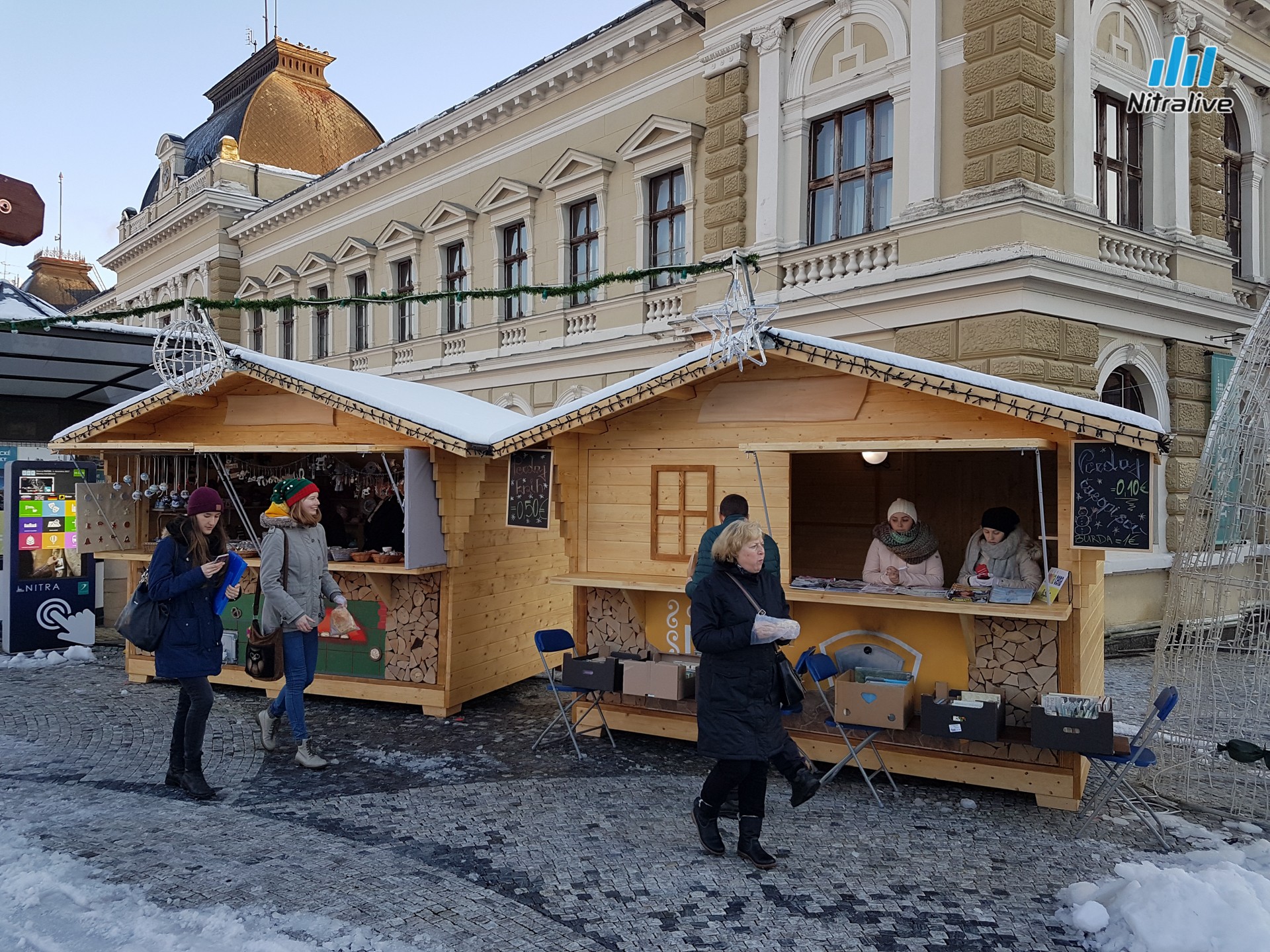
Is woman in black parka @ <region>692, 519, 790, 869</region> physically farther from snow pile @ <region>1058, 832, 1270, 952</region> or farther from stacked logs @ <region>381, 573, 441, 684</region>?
stacked logs @ <region>381, 573, 441, 684</region>

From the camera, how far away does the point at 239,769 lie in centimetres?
632

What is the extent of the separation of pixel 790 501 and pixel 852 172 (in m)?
6.88

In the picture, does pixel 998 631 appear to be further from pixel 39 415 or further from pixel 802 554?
pixel 39 415

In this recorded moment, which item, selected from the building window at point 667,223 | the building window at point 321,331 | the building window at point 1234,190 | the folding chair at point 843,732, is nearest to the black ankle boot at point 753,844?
the folding chair at point 843,732

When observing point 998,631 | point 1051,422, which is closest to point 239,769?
point 998,631

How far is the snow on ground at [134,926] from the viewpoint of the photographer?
12.5 feet

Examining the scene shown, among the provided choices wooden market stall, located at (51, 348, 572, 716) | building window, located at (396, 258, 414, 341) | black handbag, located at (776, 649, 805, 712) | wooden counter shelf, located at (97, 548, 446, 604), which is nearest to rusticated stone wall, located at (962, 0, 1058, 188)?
wooden market stall, located at (51, 348, 572, 716)

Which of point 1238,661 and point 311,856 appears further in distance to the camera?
point 1238,661

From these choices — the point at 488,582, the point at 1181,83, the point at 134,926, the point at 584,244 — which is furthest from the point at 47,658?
the point at 1181,83

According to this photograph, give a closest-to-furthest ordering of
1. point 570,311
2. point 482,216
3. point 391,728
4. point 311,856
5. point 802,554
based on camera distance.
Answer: point 311,856 → point 391,728 → point 802,554 → point 570,311 → point 482,216

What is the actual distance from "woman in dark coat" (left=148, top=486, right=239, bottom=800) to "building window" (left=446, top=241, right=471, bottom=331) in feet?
45.6

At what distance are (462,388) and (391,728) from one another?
12308 mm

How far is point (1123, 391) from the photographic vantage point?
12.1 m

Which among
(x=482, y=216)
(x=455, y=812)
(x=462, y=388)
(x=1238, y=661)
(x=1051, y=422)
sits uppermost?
(x=482, y=216)
